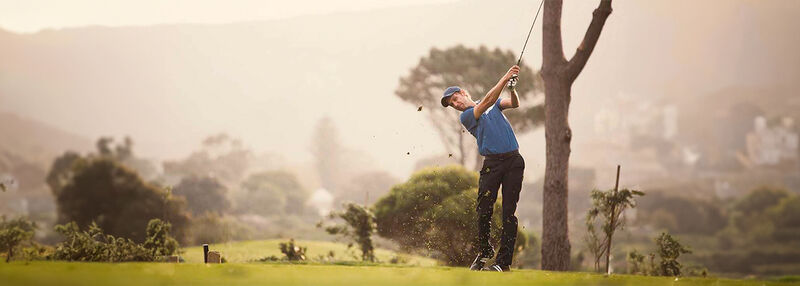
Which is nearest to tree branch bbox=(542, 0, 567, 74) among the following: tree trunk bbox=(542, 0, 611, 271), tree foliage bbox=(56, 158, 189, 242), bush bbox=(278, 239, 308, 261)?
tree trunk bbox=(542, 0, 611, 271)

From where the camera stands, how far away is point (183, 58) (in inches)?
7667

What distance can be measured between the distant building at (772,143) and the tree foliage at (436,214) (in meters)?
111

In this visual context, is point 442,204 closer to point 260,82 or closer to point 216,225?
point 216,225

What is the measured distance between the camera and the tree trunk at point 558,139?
14008mm

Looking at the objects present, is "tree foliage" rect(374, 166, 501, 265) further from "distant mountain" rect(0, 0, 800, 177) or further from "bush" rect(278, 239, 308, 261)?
"distant mountain" rect(0, 0, 800, 177)

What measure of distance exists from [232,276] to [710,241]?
63.4m

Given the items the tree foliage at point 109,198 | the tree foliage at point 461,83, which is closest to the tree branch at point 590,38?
the tree foliage at point 109,198

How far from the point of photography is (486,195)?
386 inches

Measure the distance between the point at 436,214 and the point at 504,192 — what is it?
12.4 ft

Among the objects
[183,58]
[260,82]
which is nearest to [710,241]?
[260,82]

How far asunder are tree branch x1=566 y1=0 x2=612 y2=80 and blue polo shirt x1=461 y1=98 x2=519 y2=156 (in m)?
4.95

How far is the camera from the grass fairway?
6.52 metres

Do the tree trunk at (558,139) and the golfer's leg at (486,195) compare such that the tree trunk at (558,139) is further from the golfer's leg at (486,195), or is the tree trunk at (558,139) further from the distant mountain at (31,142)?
the distant mountain at (31,142)

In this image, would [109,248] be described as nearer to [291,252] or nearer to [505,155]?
[291,252]
